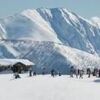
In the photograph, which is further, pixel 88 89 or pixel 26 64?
pixel 26 64

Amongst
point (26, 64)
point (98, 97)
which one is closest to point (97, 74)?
point (98, 97)

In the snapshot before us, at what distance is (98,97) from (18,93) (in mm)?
8071

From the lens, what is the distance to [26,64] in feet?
374

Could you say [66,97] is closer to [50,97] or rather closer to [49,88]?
[50,97]

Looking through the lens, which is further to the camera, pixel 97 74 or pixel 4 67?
pixel 4 67

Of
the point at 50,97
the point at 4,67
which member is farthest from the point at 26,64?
the point at 50,97

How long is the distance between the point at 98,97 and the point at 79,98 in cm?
175

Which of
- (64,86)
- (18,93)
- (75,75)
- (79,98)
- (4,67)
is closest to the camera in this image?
(79,98)

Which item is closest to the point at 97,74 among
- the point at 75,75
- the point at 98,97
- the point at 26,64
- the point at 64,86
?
the point at 75,75

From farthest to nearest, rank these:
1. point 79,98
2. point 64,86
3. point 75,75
Answer: point 75,75
point 64,86
point 79,98

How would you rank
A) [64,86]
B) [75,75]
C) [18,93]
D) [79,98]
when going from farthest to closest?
[75,75], [64,86], [18,93], [79,98]

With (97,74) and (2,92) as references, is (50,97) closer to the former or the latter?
(2,92)

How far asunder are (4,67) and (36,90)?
67758mm

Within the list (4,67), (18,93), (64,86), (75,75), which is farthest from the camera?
(4,67)
